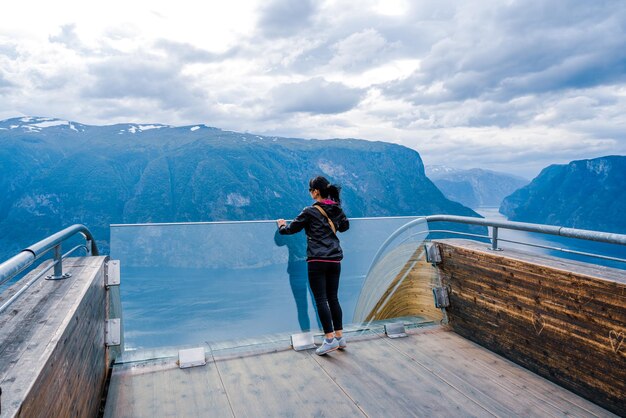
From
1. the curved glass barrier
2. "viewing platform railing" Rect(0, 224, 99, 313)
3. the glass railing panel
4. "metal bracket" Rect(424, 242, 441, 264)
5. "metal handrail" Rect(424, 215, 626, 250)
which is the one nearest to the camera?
"viewing platform railing" Rect(0, 224, 99, 313)

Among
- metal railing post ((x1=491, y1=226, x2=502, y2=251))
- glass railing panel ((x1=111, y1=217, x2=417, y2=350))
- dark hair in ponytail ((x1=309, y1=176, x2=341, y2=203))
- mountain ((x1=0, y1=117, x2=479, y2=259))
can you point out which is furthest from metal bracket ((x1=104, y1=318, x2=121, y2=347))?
mountain ((x1=0, y1=117, x2=479, y2=259))

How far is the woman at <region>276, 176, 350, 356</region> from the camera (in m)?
3.64

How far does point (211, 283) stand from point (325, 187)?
1502mm

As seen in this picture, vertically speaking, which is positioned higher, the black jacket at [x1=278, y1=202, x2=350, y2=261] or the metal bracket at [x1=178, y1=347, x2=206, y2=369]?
the black jacket at [x1=278, y1=202, x2=350, y2=261]

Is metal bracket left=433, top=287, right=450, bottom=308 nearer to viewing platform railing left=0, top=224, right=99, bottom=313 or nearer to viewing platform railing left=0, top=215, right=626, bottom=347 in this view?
viewing platform railing left=0, top=215, right=626, bottom=347

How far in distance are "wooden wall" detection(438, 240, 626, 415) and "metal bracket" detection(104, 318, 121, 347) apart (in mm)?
2956

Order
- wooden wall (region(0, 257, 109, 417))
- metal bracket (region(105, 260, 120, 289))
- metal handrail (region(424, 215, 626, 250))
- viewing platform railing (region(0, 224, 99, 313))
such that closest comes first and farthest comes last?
1. wooden wall (region(0, 257, 109, 417))
2. viewing platform railing (region(0, 224, 99, 313))
3. metal handrail (region(424, 215, 626, 250))
4. metal bracket (region(105, 260, 120, 289))

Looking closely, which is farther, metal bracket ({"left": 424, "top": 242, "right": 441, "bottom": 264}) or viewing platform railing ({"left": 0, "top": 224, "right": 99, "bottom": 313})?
metal bracket ({"left": 424, "top": 242, "right": 441, "bottom": 264})

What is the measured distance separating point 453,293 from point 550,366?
3.84 ft

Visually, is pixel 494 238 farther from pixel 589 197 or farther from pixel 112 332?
pixel 589 197

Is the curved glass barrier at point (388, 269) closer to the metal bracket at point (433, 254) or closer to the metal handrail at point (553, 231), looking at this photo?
the metal bracket at point (433, 254)

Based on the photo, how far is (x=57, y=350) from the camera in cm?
165

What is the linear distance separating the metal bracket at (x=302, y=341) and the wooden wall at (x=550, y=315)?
142 cm

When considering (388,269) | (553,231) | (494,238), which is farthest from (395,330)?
(553,231)
